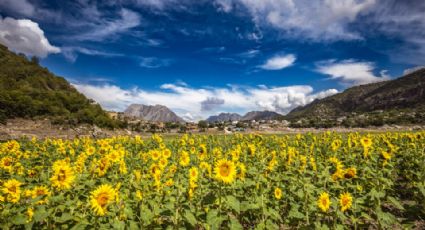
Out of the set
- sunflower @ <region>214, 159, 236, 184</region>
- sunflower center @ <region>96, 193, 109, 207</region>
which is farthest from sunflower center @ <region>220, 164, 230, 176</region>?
sunflower center @ <region>96, 193, 109, 207</region>

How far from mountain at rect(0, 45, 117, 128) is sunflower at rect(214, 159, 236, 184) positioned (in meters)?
36.6

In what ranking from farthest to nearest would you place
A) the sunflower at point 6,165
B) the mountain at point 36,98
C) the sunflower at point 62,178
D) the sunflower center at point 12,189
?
the mountain at point 36,98, the sunflower at point 6,165, the sunflower center at point 12,189, the sunflower at point 62,178

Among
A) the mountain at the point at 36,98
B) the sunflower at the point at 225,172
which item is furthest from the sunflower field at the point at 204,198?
the mountain at the point at 36,98

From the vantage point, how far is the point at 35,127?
34.1 meters

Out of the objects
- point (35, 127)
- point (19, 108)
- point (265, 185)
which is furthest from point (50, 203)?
point (19, 108)

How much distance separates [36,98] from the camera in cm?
4344

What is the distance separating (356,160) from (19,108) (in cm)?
4222

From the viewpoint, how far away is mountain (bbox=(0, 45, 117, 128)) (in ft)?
120

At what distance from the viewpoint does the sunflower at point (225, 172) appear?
482 centimetres

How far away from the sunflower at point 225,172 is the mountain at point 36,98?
36.6 m

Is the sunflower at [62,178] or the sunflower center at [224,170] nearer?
the sunflower at [62,178]

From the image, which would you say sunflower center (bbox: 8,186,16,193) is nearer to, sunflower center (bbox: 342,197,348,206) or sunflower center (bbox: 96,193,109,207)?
sunflower center (bbox: 96,193,109,207)

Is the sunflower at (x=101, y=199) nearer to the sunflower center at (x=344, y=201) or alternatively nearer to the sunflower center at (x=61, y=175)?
the sunflower center at (x=61, y=175)

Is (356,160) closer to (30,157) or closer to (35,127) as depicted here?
(30,157)
